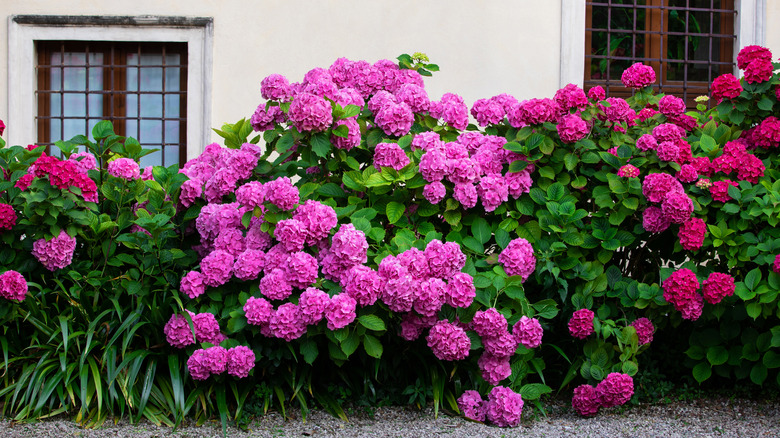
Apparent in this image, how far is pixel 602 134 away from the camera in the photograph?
330cm

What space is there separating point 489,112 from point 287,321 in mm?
1386

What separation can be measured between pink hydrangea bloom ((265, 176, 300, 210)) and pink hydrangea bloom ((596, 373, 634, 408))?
139cm

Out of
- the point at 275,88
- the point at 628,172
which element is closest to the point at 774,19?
the point at 628,172

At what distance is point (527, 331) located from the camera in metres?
2.76

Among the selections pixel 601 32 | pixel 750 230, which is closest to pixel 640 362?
pixel 750 230

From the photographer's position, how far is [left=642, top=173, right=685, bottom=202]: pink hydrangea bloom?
2932mm

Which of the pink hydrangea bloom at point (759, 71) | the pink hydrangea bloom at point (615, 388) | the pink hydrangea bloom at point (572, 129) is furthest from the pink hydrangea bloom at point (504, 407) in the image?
the pink hydrangea bloom at point (759, 71)

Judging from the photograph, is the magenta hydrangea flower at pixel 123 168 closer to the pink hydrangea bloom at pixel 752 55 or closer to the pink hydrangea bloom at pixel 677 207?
the pink hydrangea bloom at pixel 677 207

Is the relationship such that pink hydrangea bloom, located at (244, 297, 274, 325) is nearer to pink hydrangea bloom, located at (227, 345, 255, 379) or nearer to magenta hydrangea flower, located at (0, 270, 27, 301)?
pink hydrangea bloom, located at (227, 345, 255, 379)

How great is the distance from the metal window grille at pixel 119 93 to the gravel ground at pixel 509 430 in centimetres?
371

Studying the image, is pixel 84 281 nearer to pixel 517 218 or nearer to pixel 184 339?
pixel 184 339

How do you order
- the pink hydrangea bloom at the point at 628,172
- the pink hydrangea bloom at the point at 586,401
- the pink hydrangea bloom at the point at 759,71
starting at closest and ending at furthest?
1. the pink hydrangea bloom at the point at 586,401
2. the pink hydrangea bloom at the point at 628,172
3. the pink hydrangea bloom at the point at 759,71

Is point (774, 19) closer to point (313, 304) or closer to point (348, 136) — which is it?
point (348, 136)

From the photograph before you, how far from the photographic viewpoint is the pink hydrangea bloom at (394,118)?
3.10 meters
